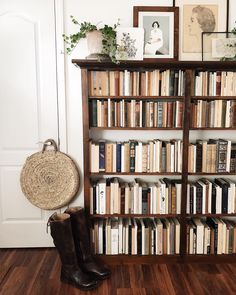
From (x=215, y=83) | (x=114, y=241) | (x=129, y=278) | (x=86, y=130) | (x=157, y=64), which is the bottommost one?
(x=129, y=278)

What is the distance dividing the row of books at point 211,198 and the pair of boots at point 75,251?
0.89m

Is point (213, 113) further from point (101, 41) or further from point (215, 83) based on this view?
point (101, 41)

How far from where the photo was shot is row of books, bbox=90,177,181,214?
2.40m

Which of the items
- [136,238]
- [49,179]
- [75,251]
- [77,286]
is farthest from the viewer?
[49,179]

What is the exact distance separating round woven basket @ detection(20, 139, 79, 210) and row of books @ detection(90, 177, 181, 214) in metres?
0.27

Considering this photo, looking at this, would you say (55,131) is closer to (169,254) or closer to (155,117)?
(155,117)

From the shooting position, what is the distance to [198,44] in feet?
8.07

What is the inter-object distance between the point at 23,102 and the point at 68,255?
137 cm

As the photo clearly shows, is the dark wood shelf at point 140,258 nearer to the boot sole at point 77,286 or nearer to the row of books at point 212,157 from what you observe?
the boot sole at point 77,286

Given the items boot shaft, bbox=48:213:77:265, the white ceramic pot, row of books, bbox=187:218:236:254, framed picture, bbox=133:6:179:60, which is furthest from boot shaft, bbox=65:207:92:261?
framed picture, bbox=133:6:179:60

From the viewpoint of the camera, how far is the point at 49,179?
2.54 meters

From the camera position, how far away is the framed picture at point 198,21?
243cm

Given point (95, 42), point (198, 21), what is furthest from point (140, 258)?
point (198, 21)

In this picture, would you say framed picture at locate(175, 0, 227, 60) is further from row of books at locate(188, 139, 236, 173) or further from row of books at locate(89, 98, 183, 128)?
row of books at locate(188, 139, 236, 173)
